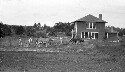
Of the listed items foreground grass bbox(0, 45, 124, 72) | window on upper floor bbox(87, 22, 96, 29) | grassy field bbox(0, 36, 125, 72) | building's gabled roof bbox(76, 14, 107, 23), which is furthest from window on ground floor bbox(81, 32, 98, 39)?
foreground grass bbox(0, 45, 124, 72)

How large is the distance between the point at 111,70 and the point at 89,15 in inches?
1875

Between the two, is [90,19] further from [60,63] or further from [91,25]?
[60,63]

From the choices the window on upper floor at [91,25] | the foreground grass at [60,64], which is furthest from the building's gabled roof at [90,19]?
the foreground grass at [60,64]

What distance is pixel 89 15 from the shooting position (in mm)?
62938

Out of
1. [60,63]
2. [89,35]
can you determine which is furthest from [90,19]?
[60,63]

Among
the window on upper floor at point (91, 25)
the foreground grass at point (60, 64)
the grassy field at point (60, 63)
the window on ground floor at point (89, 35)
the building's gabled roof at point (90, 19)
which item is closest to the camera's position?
the foreground grass at point (60, 64)

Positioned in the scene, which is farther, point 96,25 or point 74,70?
point 96,25

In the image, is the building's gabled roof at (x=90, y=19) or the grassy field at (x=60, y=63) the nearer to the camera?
the grassy field at (x=60, y=63)

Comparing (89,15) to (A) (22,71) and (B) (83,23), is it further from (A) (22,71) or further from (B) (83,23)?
(A) (22,71)

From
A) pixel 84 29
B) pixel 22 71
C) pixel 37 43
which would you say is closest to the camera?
pixel 22 71

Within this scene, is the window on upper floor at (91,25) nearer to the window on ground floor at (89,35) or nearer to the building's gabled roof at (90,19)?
the building's gabled roof at (90,19)

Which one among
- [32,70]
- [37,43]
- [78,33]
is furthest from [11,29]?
[32,70]

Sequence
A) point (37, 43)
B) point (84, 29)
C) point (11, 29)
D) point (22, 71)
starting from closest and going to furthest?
point (22, 71) → point (37, 43) → point (84, 29) → point (11, 29)

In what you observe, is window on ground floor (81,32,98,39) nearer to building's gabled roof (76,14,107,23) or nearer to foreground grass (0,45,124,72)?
building's gabled roof (76,14,107,23)
